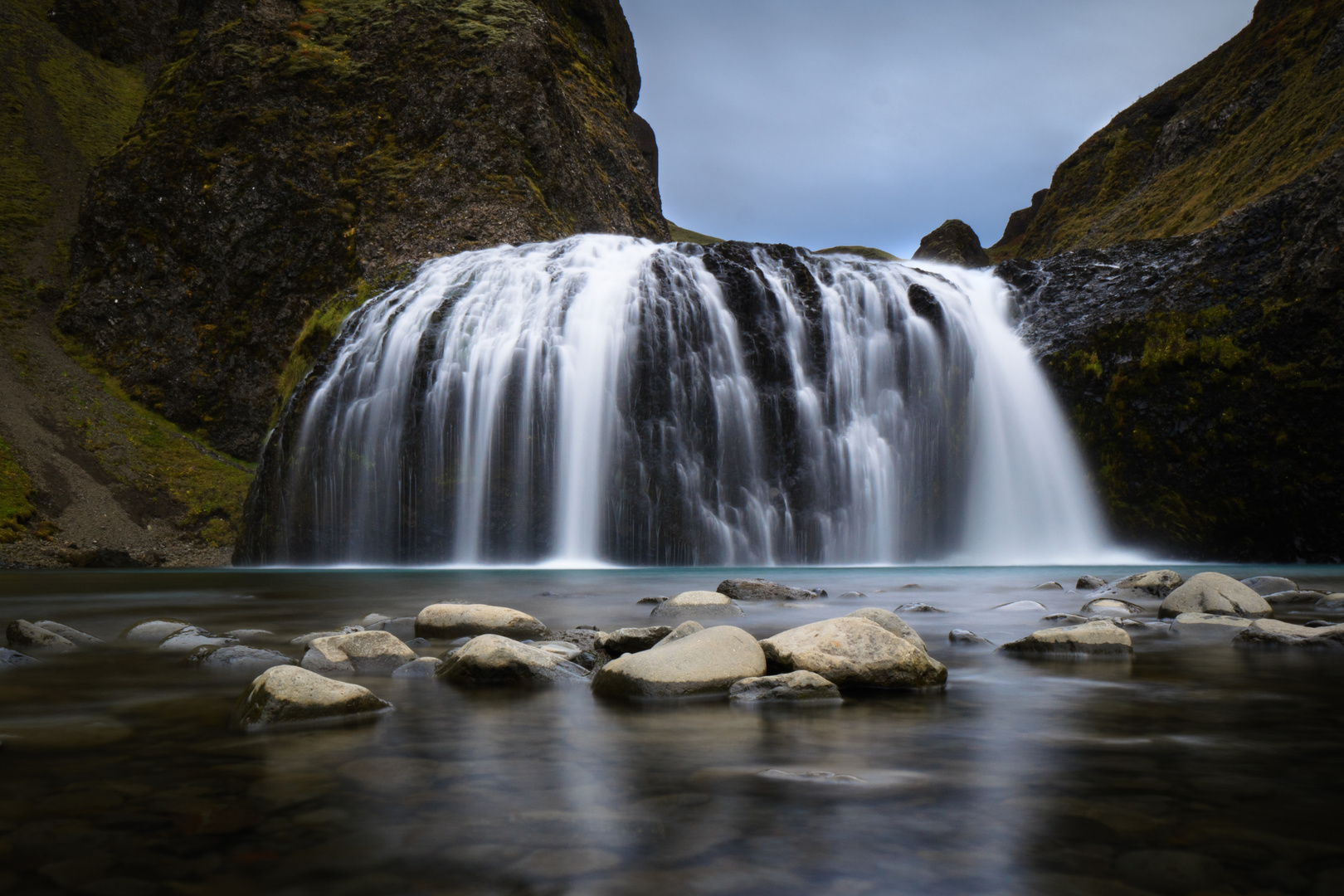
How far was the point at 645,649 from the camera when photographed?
5379 millimetres

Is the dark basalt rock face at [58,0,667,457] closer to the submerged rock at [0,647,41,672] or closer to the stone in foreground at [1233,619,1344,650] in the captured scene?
the submerged rock at [0,647,41,672]

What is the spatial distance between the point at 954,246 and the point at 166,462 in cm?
6859

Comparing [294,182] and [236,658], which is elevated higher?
[294,182]

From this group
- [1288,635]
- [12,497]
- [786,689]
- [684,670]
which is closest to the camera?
[786,689]

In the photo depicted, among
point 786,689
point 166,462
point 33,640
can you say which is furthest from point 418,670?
point 166,462

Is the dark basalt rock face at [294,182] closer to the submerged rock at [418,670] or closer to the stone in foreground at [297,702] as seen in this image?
the submerged rock at [418,670]

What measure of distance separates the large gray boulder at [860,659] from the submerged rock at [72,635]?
17.8 ft

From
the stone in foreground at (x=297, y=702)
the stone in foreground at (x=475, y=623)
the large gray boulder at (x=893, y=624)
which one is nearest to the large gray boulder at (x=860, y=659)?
the large gray boulder at (x=893, y=624)

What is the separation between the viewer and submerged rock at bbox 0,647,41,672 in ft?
16.6

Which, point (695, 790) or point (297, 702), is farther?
point (297, 702)

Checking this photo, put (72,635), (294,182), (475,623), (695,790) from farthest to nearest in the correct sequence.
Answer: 1. (294,182)
2. (475,623)
3. (72,635)
4. (695,790)

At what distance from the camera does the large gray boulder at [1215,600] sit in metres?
6.93

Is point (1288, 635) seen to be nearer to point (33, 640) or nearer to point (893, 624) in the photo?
point (893, 624)

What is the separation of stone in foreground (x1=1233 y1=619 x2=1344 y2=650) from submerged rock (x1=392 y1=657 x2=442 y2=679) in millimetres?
5563
